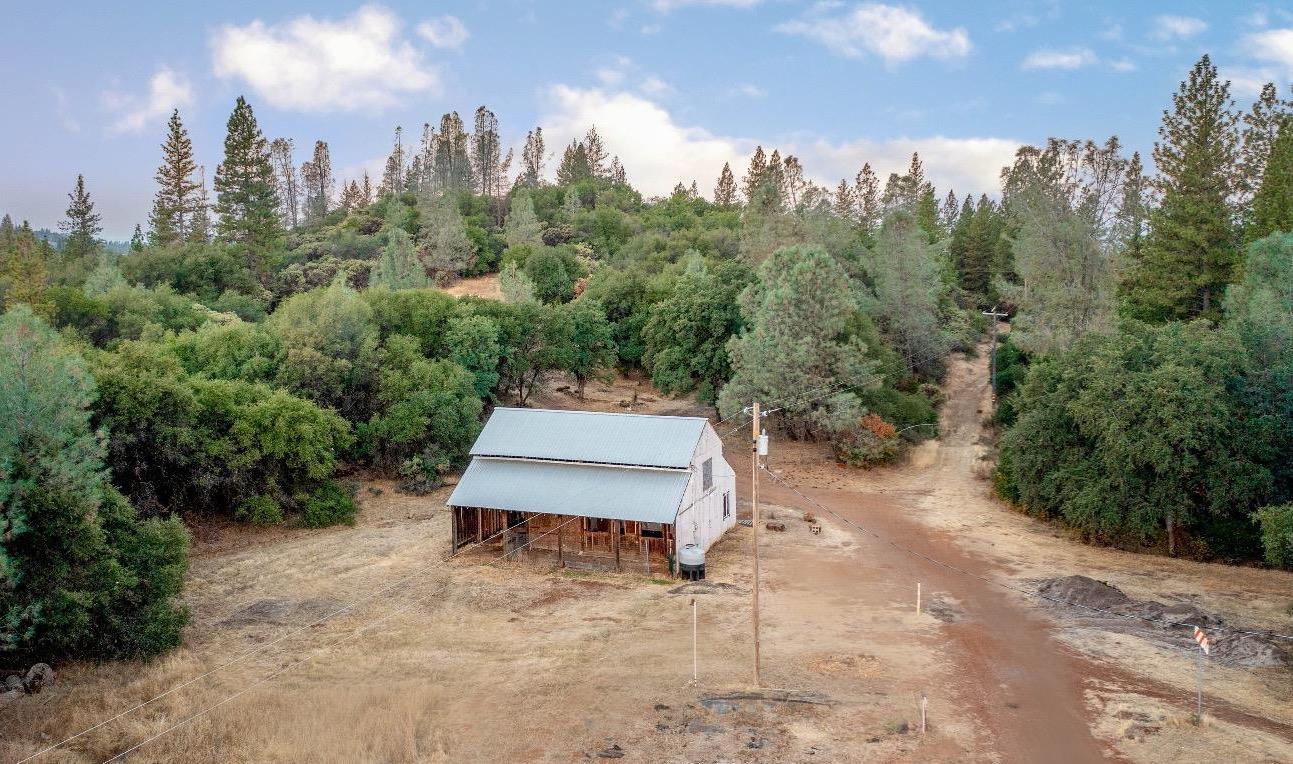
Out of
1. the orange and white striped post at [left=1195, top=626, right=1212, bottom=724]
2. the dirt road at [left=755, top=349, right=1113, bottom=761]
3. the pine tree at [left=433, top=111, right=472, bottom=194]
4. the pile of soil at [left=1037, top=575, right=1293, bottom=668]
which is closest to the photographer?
the dirt road at [left=755, top=349, right=1113, bottom=761]

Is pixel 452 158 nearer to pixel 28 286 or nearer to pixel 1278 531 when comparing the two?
pixel 28 286

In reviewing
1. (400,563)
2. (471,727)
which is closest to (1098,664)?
(471,727)

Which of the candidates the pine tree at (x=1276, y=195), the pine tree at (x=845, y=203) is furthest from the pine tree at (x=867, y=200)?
the pine tree at (x=1276, y=195)

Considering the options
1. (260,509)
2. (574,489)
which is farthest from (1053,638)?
(260,509)

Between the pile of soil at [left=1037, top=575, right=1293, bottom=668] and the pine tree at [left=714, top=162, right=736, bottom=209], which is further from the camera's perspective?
the pine tree at [left=714, top=162, right=736, bottom=209]

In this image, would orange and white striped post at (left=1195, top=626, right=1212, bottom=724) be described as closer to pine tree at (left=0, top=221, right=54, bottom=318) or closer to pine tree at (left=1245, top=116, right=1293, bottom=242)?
Result: pine tree at (left=1245, top=116, right=1293, bottom=242)

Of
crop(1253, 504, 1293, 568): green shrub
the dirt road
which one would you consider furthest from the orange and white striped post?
crop(1253, 504, 1293, 568): green shrub

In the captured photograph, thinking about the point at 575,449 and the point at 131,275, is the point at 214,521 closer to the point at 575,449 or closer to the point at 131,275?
the point at 575,449
